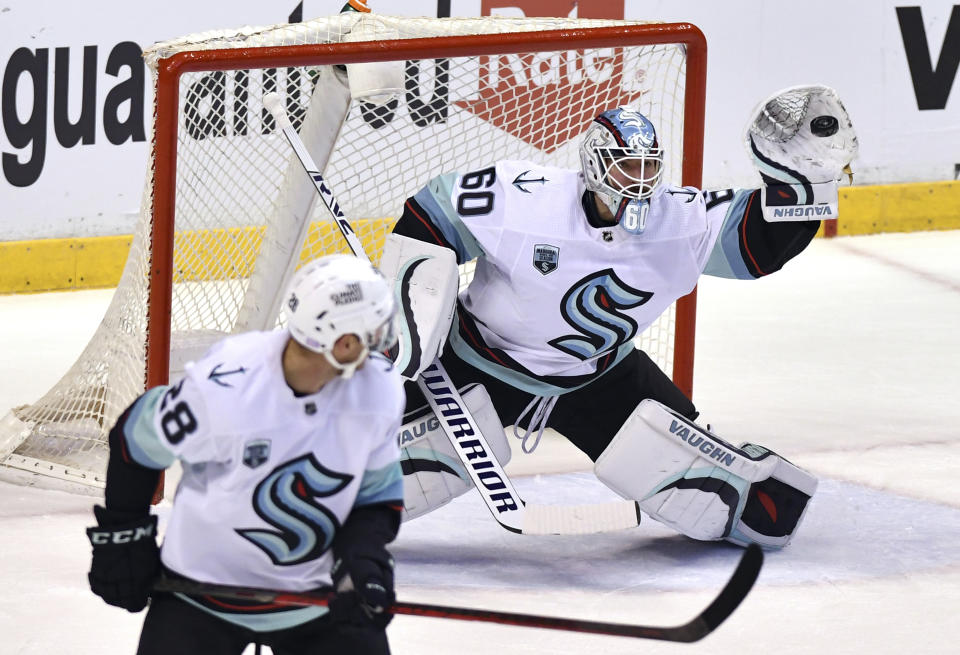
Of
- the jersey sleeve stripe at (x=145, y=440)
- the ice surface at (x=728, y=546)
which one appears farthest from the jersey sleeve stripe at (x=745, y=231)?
the jersey sleeve stripe at (x=145, y=440)

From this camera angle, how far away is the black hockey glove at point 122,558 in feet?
6.93

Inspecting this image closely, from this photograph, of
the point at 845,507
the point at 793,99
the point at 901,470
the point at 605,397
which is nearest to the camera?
the point at 793,99

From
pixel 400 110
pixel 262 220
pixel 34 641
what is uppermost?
pixel 400 110

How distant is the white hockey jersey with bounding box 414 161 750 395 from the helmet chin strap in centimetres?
125

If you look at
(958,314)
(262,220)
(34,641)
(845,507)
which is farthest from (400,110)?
(958,314)

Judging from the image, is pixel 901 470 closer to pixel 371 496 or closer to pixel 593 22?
pixel 593 22

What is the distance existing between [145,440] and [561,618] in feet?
2.04

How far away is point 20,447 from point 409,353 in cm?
124

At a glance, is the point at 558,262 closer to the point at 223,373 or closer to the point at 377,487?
the point at 377,487

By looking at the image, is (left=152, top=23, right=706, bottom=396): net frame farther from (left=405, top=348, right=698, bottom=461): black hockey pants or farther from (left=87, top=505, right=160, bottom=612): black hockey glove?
(left=87, top=505, right=160, bottom=612): black hockey glove

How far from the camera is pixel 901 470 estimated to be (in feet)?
13.7

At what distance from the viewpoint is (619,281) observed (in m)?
3.30

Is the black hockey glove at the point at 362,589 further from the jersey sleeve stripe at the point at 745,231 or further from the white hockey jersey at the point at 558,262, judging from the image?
the jersey sleeve stripe at the point at 745,231

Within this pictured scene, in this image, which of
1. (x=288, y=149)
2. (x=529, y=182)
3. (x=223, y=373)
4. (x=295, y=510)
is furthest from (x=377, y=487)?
(x=288, y=149)
